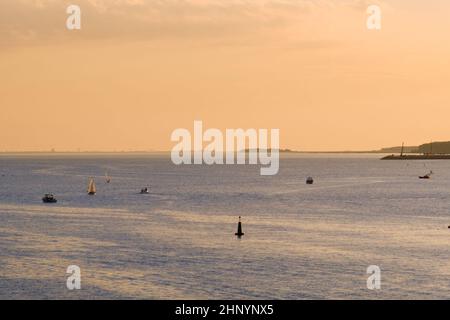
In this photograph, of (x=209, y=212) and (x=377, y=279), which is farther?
(x=209, y=212)

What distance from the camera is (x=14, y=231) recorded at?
347 feet

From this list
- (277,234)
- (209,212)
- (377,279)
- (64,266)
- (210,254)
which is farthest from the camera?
(209,212)

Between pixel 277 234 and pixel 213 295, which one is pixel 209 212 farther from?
pixel 213 295

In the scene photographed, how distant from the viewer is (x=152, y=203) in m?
165

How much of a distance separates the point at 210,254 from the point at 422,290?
2753 cm

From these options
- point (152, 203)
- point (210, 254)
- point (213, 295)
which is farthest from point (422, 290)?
point (152, 203)

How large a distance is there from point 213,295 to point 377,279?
16.1 meters

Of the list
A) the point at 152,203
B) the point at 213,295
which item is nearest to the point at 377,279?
the point at 213,295
